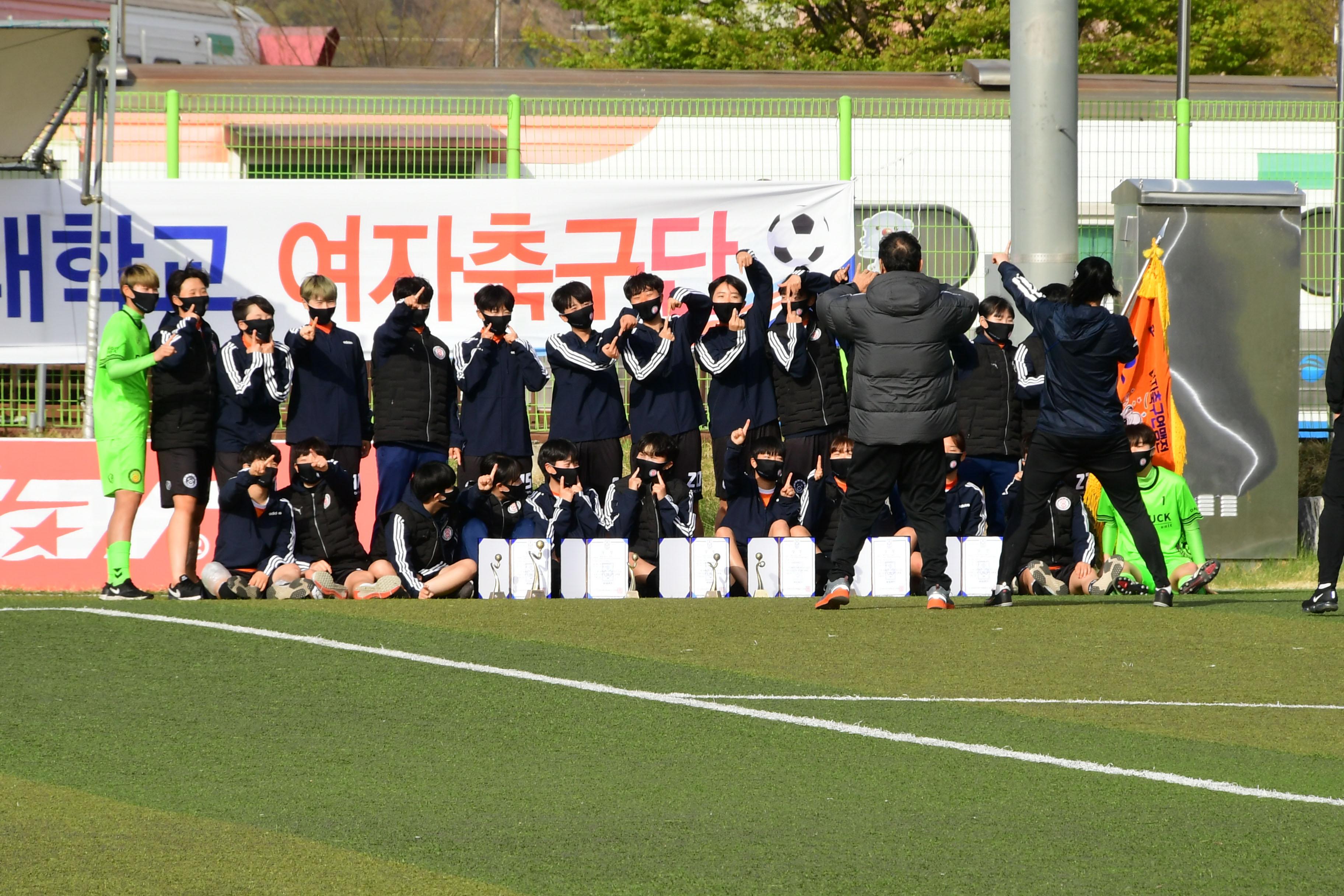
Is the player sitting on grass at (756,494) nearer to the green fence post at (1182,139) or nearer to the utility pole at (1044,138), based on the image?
the utility pole at (1044,138)

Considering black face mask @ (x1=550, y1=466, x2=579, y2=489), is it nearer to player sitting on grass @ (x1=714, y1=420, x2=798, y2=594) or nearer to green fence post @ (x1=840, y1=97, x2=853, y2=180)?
player sitting on grass @ (x1=714, y1=420, x2=798, y2=594)

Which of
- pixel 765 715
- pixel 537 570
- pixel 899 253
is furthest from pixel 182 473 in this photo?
pixel 765 715

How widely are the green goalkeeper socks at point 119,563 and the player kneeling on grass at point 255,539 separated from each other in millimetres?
500

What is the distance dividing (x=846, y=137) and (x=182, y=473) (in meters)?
5.68

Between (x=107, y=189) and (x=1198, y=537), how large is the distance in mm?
7872

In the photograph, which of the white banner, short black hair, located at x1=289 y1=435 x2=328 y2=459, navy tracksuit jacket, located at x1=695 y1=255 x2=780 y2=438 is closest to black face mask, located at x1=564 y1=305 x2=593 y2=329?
navy tracksuit jacket, located at x1=695 y1=255 x2=780 y2=438

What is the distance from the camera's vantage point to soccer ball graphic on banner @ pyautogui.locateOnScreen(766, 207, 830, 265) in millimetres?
12258

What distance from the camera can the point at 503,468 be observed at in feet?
32.4

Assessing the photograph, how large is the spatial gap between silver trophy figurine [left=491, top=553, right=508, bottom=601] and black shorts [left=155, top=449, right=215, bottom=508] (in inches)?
64.2

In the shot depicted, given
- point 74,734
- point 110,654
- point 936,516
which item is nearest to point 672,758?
point 74,734

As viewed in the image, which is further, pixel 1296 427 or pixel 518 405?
pixel 1296 427

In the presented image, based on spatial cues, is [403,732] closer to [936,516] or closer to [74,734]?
[74,734]

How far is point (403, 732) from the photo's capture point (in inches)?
219

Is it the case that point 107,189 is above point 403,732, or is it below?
above
